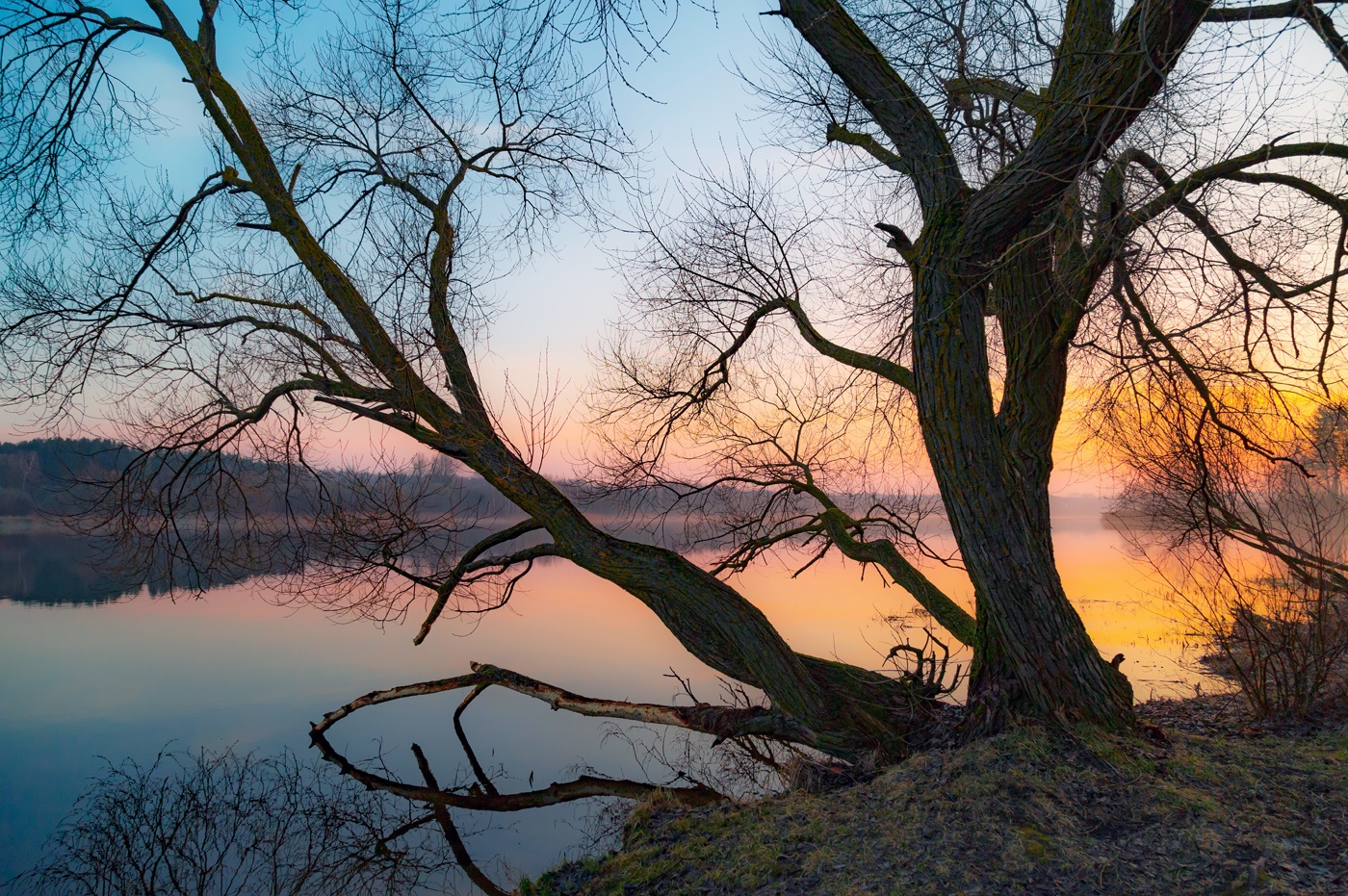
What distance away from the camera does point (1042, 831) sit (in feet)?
12.4

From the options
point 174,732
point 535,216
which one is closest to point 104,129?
point 535,216

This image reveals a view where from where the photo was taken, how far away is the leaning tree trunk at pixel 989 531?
480 cm

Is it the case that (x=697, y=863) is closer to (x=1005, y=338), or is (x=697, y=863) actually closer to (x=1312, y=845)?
(x=1312, y=845)

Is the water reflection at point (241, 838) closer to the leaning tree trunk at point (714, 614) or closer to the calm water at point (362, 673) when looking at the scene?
the calm water at point (362, 673)

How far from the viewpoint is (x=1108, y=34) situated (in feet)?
14.4

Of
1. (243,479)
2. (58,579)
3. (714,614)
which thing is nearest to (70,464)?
(243,479)

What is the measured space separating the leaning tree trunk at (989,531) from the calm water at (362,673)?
3247 millimetres

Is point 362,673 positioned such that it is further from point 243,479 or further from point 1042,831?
point 1042,831

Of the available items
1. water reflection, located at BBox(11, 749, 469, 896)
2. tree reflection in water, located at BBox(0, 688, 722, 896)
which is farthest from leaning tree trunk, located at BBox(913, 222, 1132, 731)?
water reflection, located at BBox(11, 749, 469, 896)

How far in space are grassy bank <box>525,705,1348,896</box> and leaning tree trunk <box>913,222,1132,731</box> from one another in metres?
0.31

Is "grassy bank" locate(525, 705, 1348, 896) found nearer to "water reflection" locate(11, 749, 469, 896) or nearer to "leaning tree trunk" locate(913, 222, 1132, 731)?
"leaning tree trunk" locate(913, 222, 1132, 731)

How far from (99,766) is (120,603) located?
12340 millimetres

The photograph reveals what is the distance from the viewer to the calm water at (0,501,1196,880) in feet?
26.9

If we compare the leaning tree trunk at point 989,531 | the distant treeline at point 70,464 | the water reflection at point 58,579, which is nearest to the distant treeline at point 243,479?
the distant treeline at point 70,464
